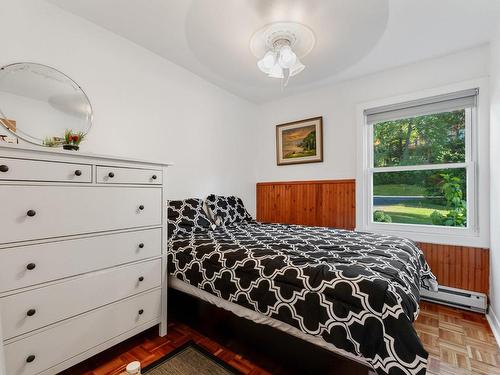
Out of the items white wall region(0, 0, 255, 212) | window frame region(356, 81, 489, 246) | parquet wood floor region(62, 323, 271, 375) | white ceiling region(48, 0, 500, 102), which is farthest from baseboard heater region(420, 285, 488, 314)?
white wall region(0, 0, 255, 212)

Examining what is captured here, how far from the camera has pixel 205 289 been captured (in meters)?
1.63

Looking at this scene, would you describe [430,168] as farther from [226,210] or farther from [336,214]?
[226,210]

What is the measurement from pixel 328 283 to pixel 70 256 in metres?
1.35

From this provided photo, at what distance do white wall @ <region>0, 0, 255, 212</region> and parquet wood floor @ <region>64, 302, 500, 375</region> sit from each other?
4.35ft

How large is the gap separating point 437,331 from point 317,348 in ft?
4.31

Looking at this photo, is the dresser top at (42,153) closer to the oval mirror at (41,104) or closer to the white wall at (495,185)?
the oval mirror at (41,104)

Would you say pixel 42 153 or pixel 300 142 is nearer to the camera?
pixel 42 153

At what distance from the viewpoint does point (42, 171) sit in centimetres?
122

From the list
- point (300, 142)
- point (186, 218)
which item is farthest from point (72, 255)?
point (300, 142)

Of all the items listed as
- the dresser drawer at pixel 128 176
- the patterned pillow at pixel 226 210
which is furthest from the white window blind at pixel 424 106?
the dresser drawer at pixel 128 176

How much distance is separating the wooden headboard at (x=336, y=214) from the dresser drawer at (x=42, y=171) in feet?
8.13

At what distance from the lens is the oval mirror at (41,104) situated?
1.59 m

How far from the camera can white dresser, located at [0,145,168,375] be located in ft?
3.74

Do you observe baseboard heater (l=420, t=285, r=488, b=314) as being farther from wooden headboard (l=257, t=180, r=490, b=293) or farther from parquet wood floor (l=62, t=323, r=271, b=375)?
parquet wood floor (l=62, t=323, r=271, b=375)
